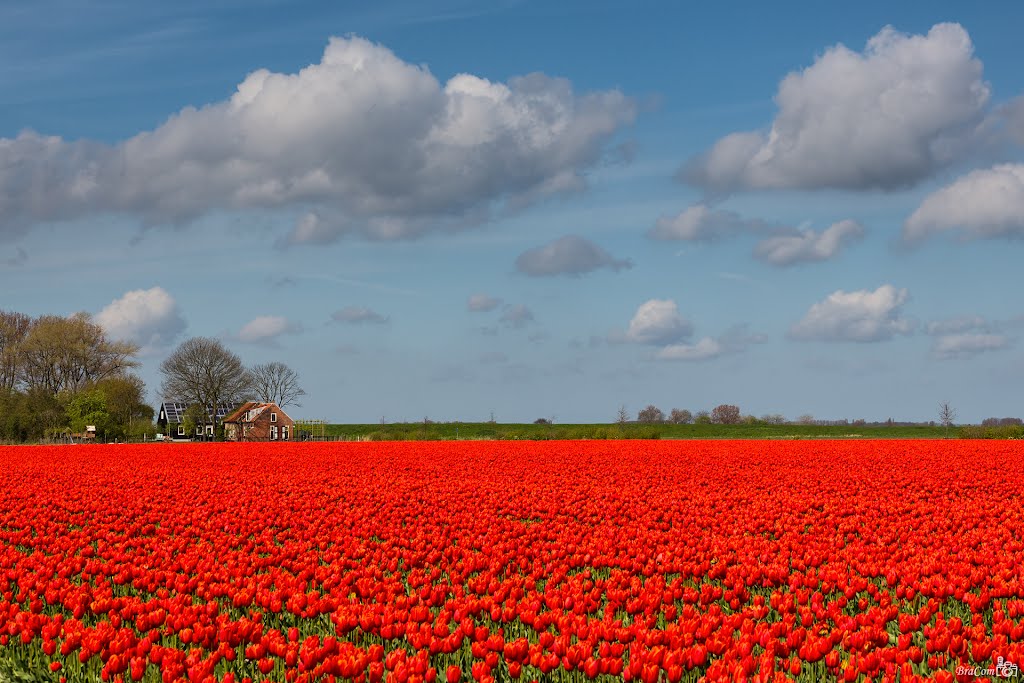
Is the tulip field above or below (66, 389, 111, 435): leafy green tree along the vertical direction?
below

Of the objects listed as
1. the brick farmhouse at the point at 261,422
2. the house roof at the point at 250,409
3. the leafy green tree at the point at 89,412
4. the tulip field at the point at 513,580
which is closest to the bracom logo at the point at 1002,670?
the tulip field at the point at 513,580

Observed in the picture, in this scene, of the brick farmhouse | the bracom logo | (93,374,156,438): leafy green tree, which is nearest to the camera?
the bracom logo

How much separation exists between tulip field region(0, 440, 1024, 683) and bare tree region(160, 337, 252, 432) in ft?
235

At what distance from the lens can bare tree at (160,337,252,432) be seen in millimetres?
90750

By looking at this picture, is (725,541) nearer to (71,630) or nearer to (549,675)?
(549,675)

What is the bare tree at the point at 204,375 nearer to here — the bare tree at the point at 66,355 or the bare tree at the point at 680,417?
the bare tree at the point at 66,355

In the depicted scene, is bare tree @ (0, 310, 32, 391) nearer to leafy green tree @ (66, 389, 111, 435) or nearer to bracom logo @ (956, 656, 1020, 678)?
leafy green tree @ (66, 389, 111, 435)

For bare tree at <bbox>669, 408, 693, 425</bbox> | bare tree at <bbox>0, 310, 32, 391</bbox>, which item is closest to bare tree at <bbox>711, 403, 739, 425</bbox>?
bare tree at <bbox>669, 408, 693, 425</bbox>

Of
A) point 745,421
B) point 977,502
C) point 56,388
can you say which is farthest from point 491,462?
point 745,421

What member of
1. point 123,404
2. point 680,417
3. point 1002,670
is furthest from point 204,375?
point 1002,670

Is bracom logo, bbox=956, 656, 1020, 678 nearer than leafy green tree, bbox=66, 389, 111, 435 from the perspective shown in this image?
Yes

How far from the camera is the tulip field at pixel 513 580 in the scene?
6.42m

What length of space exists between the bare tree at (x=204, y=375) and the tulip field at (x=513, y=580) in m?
71.8

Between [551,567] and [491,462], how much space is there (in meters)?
19.1
